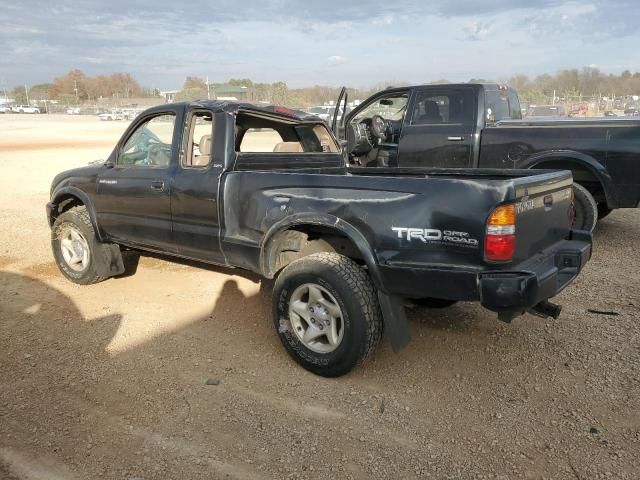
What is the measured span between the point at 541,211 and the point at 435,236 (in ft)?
2.52

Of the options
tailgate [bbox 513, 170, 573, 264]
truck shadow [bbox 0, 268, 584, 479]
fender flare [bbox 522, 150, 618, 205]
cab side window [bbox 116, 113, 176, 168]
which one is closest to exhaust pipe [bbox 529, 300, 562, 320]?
tailgate [bbox 513, 170, 573, 264]

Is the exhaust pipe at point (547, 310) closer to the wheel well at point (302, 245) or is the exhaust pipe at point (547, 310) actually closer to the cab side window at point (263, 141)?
the wheel well at point (302, 245)

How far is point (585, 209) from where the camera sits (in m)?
6.45

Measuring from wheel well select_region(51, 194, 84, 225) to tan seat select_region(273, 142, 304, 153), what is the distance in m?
2.17

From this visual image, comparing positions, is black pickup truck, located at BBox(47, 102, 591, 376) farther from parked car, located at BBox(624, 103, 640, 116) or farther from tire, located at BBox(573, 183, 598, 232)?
parked car, located at BBox(624, 103, 640, 116)

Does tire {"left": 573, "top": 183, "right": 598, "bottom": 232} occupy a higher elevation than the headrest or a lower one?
lower

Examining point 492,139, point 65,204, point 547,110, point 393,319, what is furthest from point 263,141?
point 547,110

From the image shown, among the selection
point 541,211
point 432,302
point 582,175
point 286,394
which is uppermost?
point 541,211

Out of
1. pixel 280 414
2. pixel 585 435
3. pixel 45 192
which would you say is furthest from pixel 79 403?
pixel 45 192

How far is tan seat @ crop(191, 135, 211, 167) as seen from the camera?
445 centimetres

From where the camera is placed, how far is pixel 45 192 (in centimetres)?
1157

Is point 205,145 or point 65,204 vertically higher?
point 205,145

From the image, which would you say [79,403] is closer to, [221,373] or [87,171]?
[221,373]

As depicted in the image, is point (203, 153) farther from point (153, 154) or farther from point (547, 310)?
point (547, 310)
